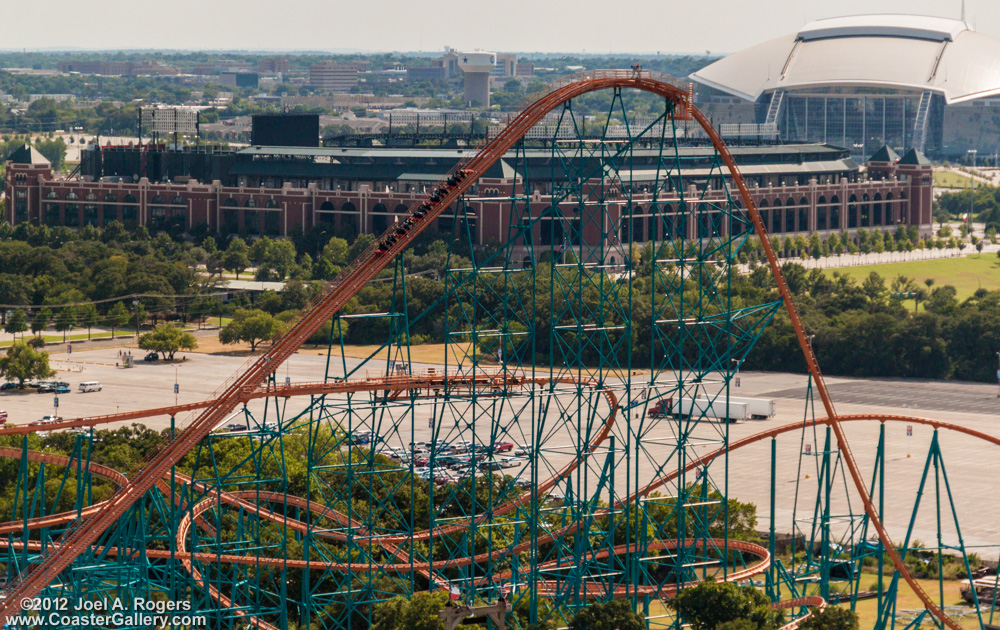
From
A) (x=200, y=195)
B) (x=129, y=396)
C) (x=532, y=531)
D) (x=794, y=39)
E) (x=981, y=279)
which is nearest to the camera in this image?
(x=532, y=531)

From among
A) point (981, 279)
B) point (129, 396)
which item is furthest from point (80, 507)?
point (981, 279)

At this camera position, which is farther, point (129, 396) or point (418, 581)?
point (129, 396)

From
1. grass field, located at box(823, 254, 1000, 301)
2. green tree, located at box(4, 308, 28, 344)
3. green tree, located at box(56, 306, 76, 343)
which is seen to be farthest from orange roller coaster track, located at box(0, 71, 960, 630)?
grass field, located at box(823, 254, 1000, 301)

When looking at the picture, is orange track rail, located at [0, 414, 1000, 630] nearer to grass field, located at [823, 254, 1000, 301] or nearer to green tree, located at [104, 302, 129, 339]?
green tree, located at [104, 302, 129, 339]

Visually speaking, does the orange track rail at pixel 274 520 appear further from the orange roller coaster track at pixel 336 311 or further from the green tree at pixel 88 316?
the green tree at pixel 88 316

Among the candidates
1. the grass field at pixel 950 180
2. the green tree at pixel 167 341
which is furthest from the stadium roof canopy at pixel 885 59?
the green tree at pixel 167 341

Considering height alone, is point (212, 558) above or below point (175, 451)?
below

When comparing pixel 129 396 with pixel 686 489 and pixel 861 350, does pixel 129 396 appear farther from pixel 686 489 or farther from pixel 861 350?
pixel 686 489
